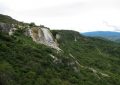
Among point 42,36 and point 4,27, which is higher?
point 4,27

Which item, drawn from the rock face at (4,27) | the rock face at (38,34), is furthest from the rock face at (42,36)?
the rock face at (4,27)

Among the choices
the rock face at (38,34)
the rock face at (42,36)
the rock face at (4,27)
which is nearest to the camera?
the rock face at (4,27)

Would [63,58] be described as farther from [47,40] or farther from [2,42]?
[47,40]

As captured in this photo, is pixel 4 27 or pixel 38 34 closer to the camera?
pixel 4 27

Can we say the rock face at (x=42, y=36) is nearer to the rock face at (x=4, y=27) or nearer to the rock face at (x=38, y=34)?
the rock face at (x=38, y=34)

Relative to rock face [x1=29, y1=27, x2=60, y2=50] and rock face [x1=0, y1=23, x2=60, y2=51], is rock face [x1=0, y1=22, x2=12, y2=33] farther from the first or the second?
rock face [x1=29, y1=27, x2=60, y2=50]

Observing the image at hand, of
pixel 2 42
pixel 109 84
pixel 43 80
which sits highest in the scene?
pixel 2 42

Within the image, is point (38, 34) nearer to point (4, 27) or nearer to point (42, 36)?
point (42, 36)

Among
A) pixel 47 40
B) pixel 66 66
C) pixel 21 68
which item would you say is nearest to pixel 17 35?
pixel 47 40

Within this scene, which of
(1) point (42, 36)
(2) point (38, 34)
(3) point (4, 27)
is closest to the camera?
(3) point (4, 27)

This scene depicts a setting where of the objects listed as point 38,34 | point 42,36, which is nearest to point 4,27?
point 38,34

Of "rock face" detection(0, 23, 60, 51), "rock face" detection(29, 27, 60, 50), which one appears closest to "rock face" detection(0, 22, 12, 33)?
"rock face" detection(0, 23, 60, 51)
